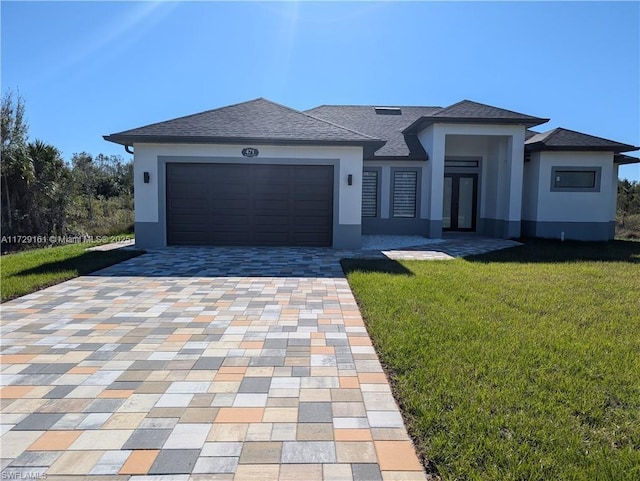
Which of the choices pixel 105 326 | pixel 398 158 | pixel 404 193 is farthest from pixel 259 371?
pixel 404 193

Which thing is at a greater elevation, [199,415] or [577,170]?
[577,170]

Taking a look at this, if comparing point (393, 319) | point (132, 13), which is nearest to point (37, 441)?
point (393, 319)

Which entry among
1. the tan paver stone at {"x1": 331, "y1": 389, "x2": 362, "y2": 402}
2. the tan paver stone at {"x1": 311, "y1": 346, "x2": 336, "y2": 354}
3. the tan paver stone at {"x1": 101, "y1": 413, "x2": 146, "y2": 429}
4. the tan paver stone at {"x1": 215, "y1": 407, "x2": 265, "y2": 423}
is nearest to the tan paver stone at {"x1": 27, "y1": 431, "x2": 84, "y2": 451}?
the tan paver stone at {"x1": 101, "y1": 413, "x2": 146, "y2": 429}

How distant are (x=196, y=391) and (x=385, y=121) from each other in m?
17.0

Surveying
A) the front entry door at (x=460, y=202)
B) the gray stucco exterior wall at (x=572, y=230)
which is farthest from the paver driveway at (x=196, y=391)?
the front entry door at (x=460, y=202)

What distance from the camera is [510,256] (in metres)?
10.2

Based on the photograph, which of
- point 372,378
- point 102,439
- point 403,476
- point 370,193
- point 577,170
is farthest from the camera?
point 370,193

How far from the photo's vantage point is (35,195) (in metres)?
15.1

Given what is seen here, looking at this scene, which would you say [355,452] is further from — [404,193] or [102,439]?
[404,193]

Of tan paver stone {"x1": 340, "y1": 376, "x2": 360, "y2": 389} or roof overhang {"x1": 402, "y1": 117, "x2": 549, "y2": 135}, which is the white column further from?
tan paver stone {"x1": 340, "y1": 376, "x2": 360, "y2": 389}

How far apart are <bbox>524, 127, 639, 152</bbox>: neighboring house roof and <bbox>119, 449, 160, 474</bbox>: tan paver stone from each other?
50.8 ft

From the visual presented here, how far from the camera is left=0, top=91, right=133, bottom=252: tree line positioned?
14.5 meters

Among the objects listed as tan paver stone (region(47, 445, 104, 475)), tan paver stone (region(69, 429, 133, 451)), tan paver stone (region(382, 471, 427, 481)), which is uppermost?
tan paver stone (region(382, 471, 427, 481))

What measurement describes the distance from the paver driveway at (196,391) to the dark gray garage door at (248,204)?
570 centimetres
